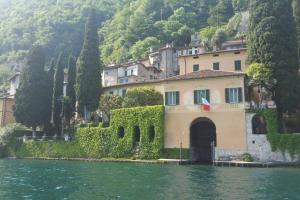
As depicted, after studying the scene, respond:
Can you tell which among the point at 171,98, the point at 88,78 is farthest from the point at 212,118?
the point at 88,78

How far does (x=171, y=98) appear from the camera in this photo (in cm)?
5256

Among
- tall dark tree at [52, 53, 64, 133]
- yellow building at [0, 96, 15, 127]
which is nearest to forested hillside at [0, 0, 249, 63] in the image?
yellow building at [0, 96, 15, 127]

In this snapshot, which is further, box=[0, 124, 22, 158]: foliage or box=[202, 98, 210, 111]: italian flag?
box=[0, 124, 22, 158]: foliage

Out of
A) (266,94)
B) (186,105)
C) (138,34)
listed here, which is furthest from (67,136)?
(138,34)

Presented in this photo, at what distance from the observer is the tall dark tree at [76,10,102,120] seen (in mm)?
59500

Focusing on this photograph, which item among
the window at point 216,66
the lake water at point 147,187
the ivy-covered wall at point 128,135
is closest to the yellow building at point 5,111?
the ivy-covered wall at point 128,135

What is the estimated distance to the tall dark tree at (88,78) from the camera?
195 feet

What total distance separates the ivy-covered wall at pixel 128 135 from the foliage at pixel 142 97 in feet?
5.49

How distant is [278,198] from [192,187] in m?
6.07

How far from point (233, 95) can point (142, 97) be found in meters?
13.5

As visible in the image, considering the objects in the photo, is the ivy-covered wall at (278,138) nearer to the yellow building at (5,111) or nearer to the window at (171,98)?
the window at (171,98)

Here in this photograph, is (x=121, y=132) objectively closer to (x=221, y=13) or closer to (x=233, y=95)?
(x=233, y=95)

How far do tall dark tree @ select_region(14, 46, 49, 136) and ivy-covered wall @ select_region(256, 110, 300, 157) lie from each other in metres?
35.8

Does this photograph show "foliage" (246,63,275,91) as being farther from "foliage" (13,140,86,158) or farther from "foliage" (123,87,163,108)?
"foliage" (13,140,86,158)
